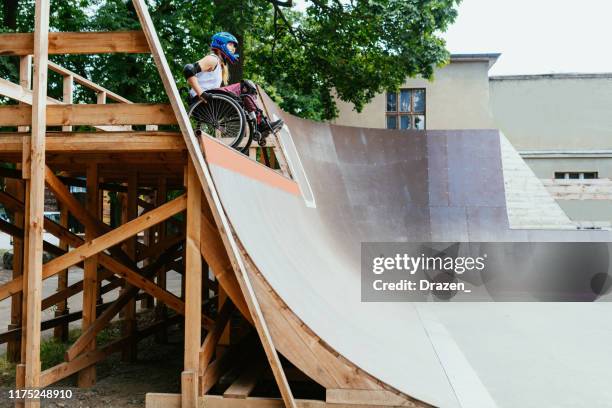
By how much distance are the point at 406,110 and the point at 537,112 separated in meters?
→ 5.07

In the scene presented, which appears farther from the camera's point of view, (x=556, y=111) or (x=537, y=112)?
(x=537, y=112)

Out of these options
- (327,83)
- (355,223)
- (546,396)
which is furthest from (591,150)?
(546,396)

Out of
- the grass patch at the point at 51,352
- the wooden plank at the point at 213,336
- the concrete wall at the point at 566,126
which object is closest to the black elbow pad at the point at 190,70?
the wooden plank at the point at 213,336

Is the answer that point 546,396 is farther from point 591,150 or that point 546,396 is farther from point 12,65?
point 591,150

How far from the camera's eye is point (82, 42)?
14.6 feet

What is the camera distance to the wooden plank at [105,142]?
4387mm

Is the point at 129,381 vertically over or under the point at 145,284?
under

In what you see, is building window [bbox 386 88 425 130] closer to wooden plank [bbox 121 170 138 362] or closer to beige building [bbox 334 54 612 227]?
beige building [bbox 334 54 612 227]

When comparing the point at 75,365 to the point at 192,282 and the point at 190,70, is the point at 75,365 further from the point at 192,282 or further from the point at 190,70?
the point at 190,70

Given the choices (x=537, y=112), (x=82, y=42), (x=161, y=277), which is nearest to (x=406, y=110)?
(x=537, y=112)

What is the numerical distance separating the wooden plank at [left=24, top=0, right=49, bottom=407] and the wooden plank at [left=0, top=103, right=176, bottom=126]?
0.14 m

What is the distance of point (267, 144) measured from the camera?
333 inches

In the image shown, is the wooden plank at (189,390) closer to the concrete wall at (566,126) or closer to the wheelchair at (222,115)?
the wheelchair at (222,115)

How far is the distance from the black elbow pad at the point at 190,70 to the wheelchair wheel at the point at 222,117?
370mm
